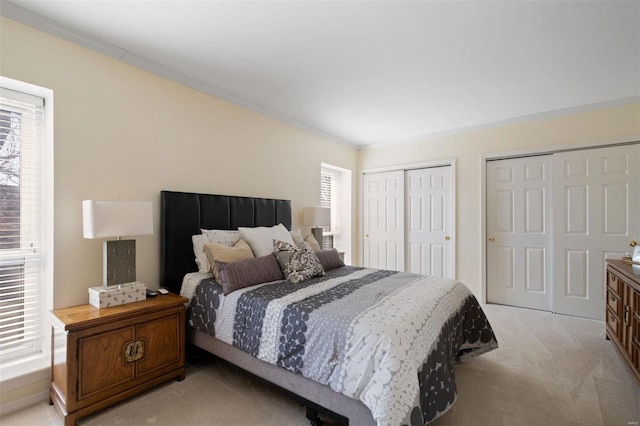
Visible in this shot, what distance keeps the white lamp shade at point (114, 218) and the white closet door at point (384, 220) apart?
12.2 ft

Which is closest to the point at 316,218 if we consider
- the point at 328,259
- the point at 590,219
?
the point at 328,259

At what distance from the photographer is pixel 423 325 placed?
171cm

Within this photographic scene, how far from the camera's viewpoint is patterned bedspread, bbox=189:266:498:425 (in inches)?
57.2

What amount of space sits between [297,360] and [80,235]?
181cm

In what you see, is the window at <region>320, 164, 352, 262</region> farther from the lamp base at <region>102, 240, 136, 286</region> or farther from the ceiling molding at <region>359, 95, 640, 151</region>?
the lamp base at <region>102, 240, 136, 286</region>

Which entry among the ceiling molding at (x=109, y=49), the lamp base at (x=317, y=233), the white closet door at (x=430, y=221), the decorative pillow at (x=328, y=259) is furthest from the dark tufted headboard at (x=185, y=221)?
the white closet door at (x=430, y=221)

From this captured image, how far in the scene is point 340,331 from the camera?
1.62 meters

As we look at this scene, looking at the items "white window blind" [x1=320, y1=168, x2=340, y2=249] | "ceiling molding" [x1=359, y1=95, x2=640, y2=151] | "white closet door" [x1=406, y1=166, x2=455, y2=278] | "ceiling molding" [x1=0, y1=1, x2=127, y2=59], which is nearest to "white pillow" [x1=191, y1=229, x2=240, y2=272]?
"ceiling molding" [x1=0, y1=1, x2=127, y2=59]

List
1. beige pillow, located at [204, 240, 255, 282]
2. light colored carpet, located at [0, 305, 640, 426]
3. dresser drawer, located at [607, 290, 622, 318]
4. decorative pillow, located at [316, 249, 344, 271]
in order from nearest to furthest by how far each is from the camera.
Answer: light colored carpet, located at [0, 305, 640, 426] < beige pillow, located at [204, 240, 255, 282] < dresser drawer, located at [607, 290, 622, 318] < decorative pillow, located at [316, 249, 344, 271]

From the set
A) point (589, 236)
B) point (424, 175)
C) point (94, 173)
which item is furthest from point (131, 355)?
point (589, 236)

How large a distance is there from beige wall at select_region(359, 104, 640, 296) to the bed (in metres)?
1.91

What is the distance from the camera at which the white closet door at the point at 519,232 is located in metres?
3.82

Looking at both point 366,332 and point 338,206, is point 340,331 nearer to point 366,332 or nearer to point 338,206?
point 366,332

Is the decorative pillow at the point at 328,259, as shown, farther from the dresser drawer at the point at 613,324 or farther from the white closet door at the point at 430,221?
the dresser drawer at the point at 613,324
